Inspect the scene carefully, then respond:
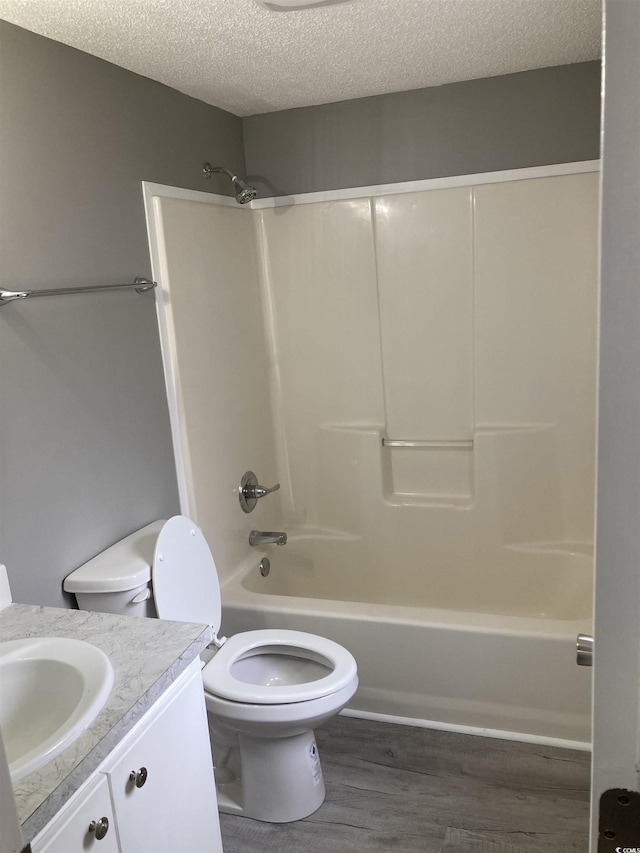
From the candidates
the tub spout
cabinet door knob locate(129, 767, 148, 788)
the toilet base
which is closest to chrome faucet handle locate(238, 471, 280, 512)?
the tub spout

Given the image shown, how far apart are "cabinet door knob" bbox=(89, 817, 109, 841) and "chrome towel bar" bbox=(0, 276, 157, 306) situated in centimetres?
116

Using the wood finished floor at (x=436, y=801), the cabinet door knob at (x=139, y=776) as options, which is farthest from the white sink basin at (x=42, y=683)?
the wood finished floor at (x=436, y=801)

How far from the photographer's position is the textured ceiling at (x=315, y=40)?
5.89 feet

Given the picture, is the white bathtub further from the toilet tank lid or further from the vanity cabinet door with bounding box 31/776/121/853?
the vanity cabinet door with bounding box 31/776/121/853

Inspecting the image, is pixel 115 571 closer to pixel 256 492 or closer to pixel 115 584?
pixel 115 584

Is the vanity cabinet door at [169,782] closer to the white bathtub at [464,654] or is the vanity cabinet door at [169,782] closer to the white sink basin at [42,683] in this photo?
the white sink basin at [42,683]

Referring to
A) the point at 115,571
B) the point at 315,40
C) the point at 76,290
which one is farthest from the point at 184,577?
the point at 315,40

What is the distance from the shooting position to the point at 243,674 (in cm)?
228

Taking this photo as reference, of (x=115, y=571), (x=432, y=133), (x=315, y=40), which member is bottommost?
(x=115, y=571)

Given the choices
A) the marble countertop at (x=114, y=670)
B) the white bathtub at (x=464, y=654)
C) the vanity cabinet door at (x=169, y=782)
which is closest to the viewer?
the marble countertop at (x=114, y=670)

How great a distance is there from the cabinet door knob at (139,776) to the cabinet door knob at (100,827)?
0.08 metres

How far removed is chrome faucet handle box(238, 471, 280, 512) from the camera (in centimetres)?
296

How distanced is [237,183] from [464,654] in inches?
74.0

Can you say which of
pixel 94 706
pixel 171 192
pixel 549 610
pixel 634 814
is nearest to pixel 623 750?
pixel 634 814
